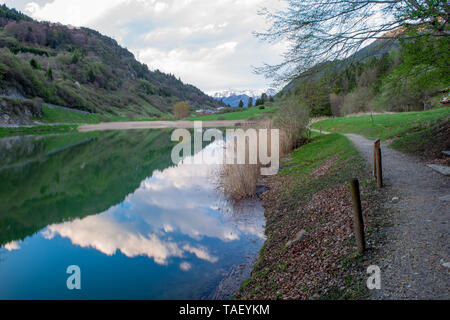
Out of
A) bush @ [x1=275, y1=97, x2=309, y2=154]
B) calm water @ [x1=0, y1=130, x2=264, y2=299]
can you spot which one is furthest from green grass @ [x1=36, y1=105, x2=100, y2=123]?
bush @ [x1=275, y1=97, x2=309, y2=154]

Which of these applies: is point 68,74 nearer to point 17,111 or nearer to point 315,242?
point 17,111

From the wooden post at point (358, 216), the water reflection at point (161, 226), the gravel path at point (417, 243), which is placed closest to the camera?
the gravel path at point (417, 243)

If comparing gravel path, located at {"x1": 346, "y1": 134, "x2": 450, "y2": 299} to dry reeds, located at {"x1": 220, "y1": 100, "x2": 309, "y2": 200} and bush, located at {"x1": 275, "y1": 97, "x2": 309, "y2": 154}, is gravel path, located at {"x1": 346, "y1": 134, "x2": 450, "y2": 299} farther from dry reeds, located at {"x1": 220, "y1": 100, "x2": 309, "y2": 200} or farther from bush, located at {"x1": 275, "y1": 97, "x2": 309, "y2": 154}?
bush, located at {"x1": 275, "y1": 97, "x2": 309, "y2": 154}

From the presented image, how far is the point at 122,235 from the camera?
930 cm

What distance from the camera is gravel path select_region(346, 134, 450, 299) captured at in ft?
11.7

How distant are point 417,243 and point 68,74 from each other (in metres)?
118

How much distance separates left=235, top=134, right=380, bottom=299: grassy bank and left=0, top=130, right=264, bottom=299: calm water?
2.49 ft

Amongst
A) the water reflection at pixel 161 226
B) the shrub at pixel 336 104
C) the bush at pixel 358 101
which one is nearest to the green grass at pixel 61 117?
the water reflection at pixel 161 226

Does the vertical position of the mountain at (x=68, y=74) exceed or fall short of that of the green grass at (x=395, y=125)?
it exceeds it

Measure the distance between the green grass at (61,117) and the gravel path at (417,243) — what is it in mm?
54358

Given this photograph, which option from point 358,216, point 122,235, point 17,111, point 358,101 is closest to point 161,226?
point 122,235

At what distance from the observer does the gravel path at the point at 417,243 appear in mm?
3562

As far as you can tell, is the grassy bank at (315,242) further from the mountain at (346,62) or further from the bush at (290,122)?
the bush at (290,122)

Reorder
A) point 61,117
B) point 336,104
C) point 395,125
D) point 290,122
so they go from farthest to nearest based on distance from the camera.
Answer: point 336,104 < point 61,117 < point 290,122 < point 395,125
